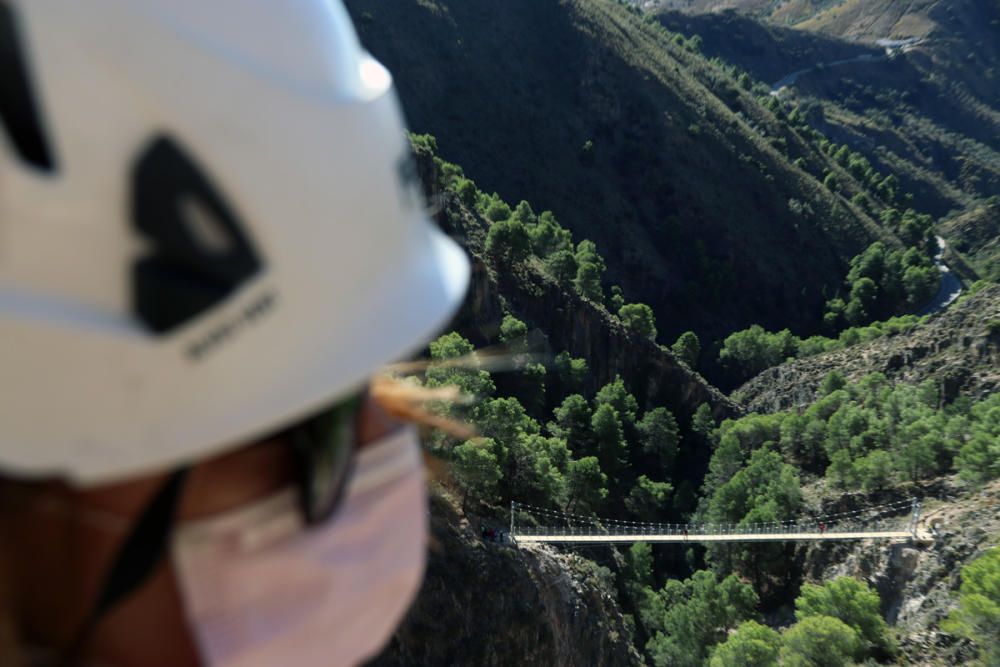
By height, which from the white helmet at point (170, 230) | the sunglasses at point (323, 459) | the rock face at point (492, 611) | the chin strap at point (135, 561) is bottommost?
the rock face at point (492, 611)

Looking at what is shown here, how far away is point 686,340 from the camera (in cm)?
6138

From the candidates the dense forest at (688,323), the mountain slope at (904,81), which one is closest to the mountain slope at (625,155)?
the dense forest at (688,323)

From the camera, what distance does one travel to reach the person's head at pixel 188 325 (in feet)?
5.34

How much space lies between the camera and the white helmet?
5.30 ft

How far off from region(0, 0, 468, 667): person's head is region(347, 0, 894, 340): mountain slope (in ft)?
218

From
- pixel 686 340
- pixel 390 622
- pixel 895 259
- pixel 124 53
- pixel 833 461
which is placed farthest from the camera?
pixel 895 259

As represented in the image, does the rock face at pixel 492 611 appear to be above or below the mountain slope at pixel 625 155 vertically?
above

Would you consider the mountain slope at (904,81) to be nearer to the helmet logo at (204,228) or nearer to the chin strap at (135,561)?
the helmet logo at (204,228)

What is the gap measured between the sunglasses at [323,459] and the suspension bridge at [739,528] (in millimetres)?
26224

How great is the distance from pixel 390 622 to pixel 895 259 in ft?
276

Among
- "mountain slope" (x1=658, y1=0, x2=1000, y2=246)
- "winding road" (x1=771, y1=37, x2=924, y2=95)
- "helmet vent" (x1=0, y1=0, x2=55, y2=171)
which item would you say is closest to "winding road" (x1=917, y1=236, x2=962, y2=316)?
"mountain slope" (x1=658, y1=0, x2=1000, y2=246)

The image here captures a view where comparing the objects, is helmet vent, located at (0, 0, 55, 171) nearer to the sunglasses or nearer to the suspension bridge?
the sunglasses

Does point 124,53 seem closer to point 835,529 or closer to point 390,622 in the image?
point 390,622

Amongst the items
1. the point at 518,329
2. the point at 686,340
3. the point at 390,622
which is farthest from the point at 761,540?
the point at 390,622
